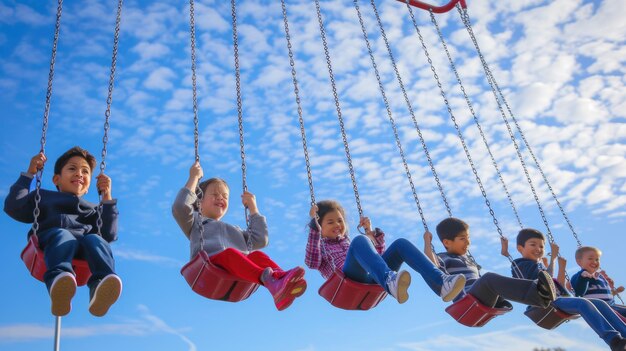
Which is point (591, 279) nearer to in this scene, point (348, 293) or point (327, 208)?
point (327, 208)

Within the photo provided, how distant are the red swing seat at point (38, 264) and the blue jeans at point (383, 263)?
89.5 inches

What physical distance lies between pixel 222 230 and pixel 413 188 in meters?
2.20

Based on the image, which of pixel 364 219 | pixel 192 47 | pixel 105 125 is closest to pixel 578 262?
pixel 364 219

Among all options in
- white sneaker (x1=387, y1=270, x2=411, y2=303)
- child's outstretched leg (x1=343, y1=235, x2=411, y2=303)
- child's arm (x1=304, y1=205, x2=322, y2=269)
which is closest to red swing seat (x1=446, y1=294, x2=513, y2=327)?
child's outstretched leg (x1=343, y1=235, x2=411, y2=303)

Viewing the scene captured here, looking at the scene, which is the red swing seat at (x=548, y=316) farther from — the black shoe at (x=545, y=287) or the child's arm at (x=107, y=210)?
the child's arm at (x=107, y=210)

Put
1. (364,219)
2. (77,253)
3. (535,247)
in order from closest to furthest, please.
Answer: (77,253) < (364,219) < (535,247)

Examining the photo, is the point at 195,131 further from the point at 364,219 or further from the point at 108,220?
the point at 364,219

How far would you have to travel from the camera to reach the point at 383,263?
5.61 meters

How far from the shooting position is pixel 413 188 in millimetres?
7078

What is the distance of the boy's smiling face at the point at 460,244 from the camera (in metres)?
7.16

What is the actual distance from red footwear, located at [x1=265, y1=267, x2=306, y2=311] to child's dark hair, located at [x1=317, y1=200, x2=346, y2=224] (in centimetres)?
156

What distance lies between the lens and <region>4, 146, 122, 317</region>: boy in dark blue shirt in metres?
4.86

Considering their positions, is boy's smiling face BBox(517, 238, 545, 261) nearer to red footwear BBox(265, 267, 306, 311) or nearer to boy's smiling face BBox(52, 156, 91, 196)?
red footwear BBox(265, 267, 306, 311)

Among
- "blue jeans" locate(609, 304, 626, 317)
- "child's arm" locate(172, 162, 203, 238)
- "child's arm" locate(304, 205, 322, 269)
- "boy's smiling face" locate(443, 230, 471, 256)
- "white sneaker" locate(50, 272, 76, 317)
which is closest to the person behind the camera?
"white sneaker" locate(50, 272, 76, 317)
